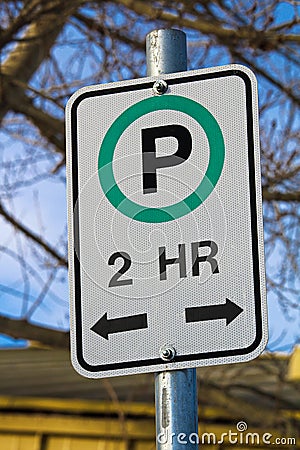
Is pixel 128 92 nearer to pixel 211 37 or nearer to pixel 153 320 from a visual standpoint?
pixel 153 320

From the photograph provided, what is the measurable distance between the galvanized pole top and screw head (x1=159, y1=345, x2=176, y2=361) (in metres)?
0.45

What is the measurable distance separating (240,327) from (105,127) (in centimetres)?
41

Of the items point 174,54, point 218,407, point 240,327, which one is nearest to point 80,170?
point 174,54

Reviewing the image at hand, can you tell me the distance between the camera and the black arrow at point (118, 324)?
1.71 meters

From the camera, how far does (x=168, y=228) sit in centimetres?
173

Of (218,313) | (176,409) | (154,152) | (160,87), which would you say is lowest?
(176,409)

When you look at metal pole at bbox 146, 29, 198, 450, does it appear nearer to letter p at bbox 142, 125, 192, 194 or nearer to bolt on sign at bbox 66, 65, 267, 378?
bolt on sign at bbox 66, 65, 267, 378

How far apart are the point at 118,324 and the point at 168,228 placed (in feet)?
0.54

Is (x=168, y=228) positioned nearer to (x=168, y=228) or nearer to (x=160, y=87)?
(x=168, y=228)

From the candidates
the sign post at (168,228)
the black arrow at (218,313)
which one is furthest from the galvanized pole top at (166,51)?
the black arrow at (218,313)

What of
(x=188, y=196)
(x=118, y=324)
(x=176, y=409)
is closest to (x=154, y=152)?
(x=188, y=196)

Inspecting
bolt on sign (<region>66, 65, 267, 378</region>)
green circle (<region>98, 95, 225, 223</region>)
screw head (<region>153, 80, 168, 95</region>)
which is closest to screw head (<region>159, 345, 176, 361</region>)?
bolt on sign (<region>66, 65, 267, 378</region>)

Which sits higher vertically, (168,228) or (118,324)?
(168,228)

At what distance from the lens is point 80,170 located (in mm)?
1824
